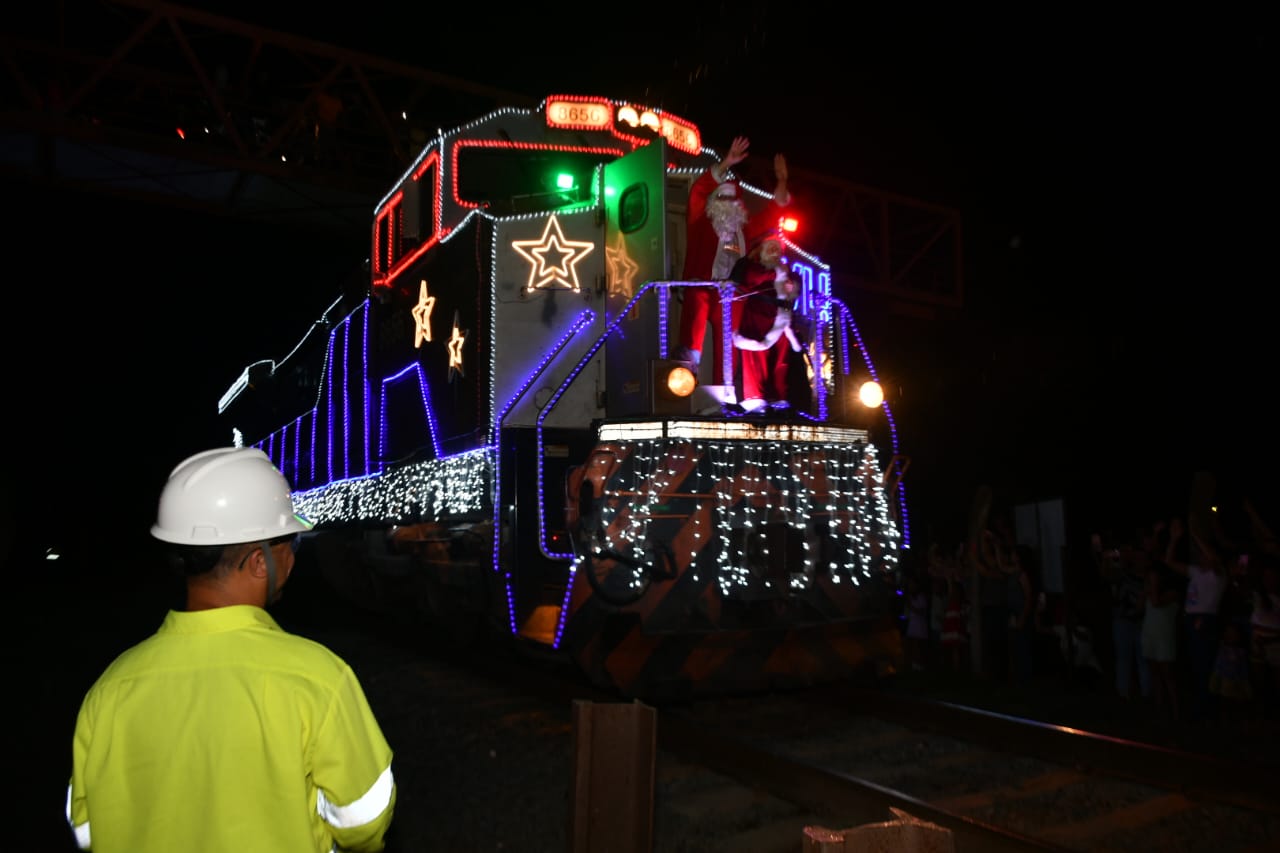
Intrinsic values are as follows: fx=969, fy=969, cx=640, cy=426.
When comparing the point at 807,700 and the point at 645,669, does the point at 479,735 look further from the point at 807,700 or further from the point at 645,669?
the point at 807,700

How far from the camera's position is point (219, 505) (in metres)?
1.97

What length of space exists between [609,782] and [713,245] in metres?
4.53

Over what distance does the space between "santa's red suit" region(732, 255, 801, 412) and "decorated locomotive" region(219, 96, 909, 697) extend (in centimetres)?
17

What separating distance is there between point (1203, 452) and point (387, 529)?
27.7 feet

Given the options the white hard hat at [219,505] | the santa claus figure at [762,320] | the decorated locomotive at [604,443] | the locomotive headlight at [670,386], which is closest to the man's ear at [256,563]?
the white hard hat at [219,505]

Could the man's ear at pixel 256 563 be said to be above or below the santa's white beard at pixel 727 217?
below

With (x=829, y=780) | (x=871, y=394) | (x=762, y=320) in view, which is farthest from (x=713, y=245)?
(x=829, y=780)

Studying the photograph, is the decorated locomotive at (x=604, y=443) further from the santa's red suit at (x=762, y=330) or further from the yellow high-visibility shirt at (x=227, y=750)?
the yellow high-visibility shirt at (x=227, y=750)

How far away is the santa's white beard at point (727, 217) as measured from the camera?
6.41 m

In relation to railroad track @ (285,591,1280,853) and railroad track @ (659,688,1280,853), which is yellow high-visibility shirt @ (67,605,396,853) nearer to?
railroad track @ (285,591,1280,853)

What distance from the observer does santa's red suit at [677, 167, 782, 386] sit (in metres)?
6.28

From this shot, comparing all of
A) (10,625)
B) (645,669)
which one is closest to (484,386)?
(645,669)

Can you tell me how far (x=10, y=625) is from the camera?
13.5 meters

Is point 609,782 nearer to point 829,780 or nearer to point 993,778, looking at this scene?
point 829,780
